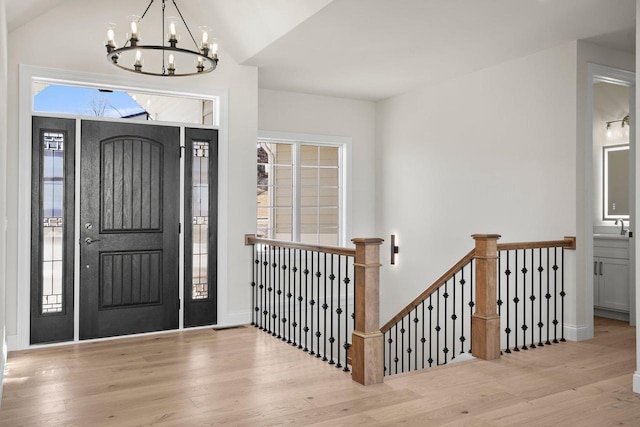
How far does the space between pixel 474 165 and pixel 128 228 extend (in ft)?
12.3

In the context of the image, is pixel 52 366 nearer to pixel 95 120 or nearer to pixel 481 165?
pixel 95 120

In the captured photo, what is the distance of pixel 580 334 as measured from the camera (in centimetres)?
498

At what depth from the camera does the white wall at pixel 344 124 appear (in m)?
6.94

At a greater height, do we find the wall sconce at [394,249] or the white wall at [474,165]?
the white wall at [474,165]

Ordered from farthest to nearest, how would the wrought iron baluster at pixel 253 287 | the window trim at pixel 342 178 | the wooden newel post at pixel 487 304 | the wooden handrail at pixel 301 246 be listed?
the window trim at pixel 342 178 < the wrought iron baluster at pixel 253 287 < the wooden newel post at pixel 487 304 < the wooden handrail at pixel 301 246

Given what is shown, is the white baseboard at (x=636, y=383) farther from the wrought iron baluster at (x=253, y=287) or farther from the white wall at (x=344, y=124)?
the white wall at (x=344, y=124)

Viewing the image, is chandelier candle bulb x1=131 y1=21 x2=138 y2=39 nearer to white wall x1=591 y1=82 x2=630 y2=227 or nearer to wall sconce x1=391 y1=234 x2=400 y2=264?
wall sconce x1=391 y1=234 x2=400 y2=264

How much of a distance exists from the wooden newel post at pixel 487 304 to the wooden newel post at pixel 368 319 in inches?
42.0

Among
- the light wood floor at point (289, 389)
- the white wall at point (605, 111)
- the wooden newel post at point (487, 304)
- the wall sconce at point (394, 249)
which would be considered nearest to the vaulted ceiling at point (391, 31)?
the white wall at point (605, 111)

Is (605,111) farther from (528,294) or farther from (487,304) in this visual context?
(487,304)

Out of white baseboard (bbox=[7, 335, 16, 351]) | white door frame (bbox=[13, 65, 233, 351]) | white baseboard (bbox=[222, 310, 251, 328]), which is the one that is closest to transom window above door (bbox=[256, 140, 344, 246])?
white baseboard (bbox=[222, 310, 251, 328])

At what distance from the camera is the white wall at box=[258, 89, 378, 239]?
694 centimetres

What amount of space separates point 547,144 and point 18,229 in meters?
4.89

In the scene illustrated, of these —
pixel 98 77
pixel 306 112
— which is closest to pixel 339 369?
pixel 98 77
